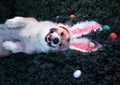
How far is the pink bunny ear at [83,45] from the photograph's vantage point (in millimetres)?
1407

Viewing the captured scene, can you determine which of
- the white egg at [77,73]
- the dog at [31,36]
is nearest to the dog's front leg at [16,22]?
the dog at [31,36]

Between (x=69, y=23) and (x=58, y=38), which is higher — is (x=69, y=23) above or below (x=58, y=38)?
above

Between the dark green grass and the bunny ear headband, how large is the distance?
2 cm

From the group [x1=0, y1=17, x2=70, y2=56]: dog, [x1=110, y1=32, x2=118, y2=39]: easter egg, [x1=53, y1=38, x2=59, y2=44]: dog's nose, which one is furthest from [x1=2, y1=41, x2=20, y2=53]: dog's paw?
[x1=110, y1=32, x2=118, y2=39]: easter egg

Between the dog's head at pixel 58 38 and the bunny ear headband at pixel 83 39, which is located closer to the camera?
the dog's head at pixel 58 38

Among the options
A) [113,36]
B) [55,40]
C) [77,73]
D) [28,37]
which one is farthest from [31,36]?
[113,36]

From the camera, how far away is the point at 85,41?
1.42m

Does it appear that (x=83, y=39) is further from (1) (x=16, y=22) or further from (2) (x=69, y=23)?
(1) (x=16, y=22)

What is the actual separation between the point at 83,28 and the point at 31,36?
271 millimetres

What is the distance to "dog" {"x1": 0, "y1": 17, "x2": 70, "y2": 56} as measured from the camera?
4.34 feet

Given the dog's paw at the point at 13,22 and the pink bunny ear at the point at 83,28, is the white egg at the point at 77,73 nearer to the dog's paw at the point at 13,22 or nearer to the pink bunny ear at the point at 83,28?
the pink bunny ear at the point at 83,28

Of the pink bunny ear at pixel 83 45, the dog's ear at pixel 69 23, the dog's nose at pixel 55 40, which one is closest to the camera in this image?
the dog's nose at pixel 55 40

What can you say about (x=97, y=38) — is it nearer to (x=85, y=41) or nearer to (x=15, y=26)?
(x=85, y=41)

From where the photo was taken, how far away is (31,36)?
1.42 metres
